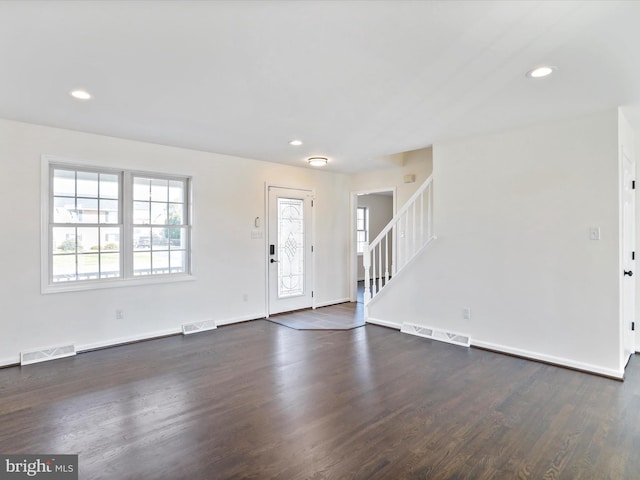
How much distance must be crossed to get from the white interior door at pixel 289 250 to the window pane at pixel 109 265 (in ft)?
7.23

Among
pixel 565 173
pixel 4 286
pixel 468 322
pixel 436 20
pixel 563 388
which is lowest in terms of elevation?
pixel 563 388

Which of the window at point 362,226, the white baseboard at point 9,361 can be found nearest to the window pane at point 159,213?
the white baseboard at point 9,361

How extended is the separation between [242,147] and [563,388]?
4486 mm

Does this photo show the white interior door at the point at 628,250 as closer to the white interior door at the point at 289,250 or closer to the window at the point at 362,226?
the white interior door at the point at 289,250

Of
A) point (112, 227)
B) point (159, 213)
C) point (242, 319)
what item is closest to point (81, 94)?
point (112, 227)

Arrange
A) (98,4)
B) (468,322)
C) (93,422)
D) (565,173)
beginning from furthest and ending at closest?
(468,322) < (565,173) < (93,422) < (98,4)

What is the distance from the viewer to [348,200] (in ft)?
23.3

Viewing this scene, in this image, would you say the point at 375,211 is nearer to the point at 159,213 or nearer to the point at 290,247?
the point at 290,247

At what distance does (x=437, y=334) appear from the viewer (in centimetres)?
461

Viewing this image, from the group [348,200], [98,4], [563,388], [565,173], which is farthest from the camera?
[348,200]

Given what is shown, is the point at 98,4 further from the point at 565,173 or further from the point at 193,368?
the point at 565,173

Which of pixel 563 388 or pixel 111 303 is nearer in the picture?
pixel 563 388

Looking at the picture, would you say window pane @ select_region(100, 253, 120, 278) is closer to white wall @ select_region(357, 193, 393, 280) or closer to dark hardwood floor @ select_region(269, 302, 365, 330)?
dark hardwood floor @ select_region(269, 302, 365, 330)

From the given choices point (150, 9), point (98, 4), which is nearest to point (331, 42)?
point (150, 9)
